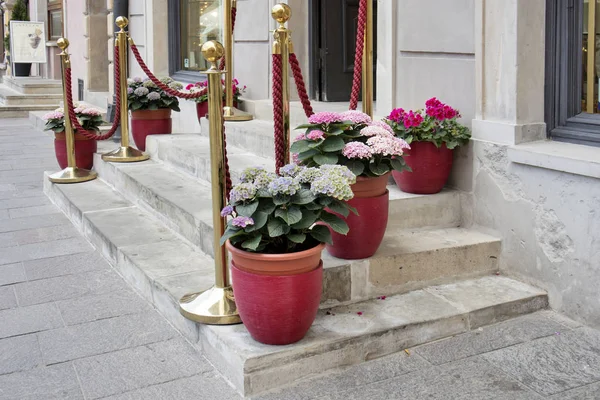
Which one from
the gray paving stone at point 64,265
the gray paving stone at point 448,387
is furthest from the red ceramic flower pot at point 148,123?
the gray paving stone at point 448,387

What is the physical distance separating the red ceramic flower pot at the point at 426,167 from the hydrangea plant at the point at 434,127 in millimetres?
57

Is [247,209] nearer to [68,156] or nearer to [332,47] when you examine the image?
[332,47]

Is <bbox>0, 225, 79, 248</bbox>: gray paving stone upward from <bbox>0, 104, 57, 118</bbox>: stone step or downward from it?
downward

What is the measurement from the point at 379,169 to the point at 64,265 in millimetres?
2434

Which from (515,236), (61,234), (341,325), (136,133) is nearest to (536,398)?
(341,325)

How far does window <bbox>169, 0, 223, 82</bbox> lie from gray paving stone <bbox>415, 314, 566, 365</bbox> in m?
6.00

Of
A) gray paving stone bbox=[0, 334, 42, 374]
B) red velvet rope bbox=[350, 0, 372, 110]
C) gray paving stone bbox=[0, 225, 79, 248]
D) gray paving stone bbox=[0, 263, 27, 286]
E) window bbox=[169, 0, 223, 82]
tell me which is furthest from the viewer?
window bbox=[169, 0, 223, 82]

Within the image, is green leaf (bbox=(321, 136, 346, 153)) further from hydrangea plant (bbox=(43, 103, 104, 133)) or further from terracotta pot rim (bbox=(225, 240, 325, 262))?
hydrangea plant (bbox=(43, 103, 104, 133))

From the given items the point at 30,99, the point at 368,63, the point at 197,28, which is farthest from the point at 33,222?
the point at 30,99

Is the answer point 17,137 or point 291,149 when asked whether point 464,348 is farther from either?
point 17,137

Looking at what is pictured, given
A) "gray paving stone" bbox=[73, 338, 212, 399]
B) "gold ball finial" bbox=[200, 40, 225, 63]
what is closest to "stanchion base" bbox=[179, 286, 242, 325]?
"gray paving stone" bbox=[73, 338, 212, 399]

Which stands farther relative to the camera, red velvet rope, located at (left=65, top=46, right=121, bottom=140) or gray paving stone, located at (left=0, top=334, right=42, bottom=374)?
red velvet rope, located at (left=65, top=46, right=121, bottom=140)

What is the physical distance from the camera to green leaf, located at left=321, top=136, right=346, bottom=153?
3678 millimetres

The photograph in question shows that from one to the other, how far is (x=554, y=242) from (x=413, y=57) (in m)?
1.58
